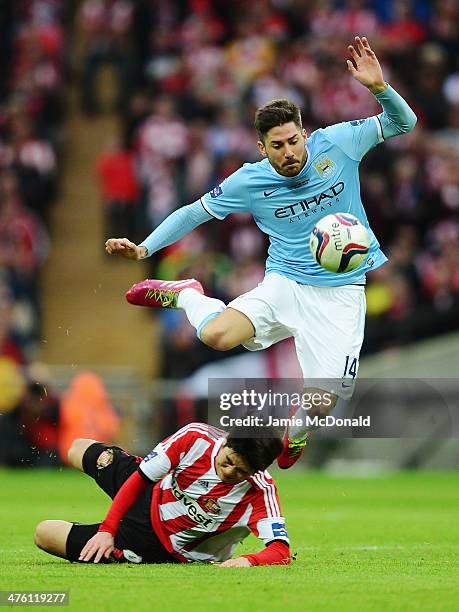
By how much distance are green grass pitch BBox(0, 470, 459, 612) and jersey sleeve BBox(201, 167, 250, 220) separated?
2.45 meters

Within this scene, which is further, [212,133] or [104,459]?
[212,133]

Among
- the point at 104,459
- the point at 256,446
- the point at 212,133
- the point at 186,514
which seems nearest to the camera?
the point at 256,446

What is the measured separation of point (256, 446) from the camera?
7.56 meters

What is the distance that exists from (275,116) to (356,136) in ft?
2.35

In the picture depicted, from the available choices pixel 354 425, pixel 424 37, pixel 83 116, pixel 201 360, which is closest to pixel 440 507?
pixel 354 425

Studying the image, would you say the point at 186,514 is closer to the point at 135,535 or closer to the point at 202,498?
the point at 202,498

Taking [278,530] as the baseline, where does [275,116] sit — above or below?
above

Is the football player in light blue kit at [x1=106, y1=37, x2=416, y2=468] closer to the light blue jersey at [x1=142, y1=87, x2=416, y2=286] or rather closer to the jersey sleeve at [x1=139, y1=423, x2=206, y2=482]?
the light blue jersey at [x1=142, y1=87, x2=416, y2=286]

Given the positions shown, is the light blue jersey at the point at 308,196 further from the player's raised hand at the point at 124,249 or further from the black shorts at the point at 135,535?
the black shorts at the point at 135,535

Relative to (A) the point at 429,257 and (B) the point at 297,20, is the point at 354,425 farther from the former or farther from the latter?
(B) the point at 297,20

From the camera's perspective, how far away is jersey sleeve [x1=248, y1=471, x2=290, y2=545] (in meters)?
7.98

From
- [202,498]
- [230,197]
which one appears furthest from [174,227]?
[202,498]

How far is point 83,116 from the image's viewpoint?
2203cm

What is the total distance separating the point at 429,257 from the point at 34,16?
8.64 meters
